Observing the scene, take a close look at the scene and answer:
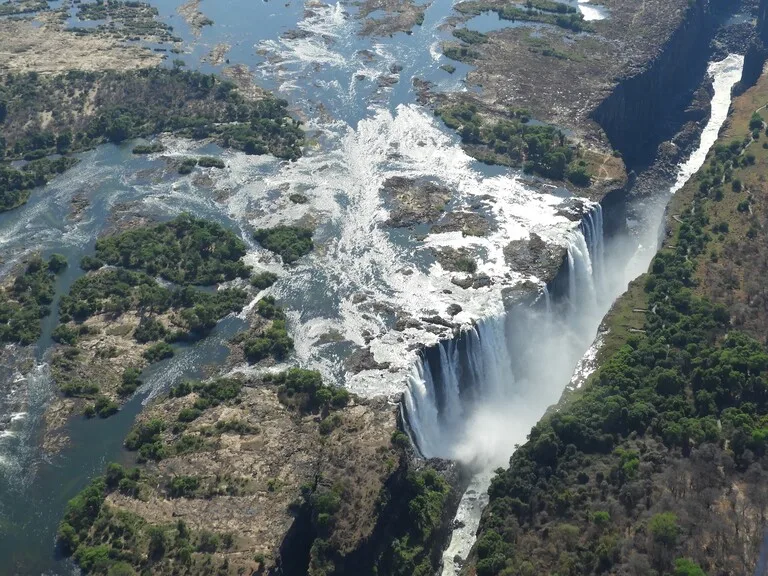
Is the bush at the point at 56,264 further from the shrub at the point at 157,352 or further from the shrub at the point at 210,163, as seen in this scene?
the shrub at the point at 210,163

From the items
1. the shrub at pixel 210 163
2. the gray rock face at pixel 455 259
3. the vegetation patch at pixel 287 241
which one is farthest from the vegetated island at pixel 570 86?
the shrub at pixel 210 163

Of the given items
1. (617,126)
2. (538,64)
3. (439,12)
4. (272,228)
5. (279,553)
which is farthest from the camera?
(439,12)

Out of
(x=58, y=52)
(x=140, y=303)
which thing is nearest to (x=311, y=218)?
(x=140, y=303)

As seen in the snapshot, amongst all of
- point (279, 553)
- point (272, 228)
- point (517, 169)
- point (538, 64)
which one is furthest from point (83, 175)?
point (538, 64)

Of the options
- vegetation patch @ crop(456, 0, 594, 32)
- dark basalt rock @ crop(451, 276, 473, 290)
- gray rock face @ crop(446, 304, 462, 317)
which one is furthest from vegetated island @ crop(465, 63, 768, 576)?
vegetation patch @ crop(456, 0, 594, 32)

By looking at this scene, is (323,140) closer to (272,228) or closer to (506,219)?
(272,228)

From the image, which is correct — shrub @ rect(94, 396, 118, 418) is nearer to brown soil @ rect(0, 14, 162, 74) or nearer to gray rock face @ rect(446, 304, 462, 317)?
gray rock face @ rect(446, 304, 462, 317)
